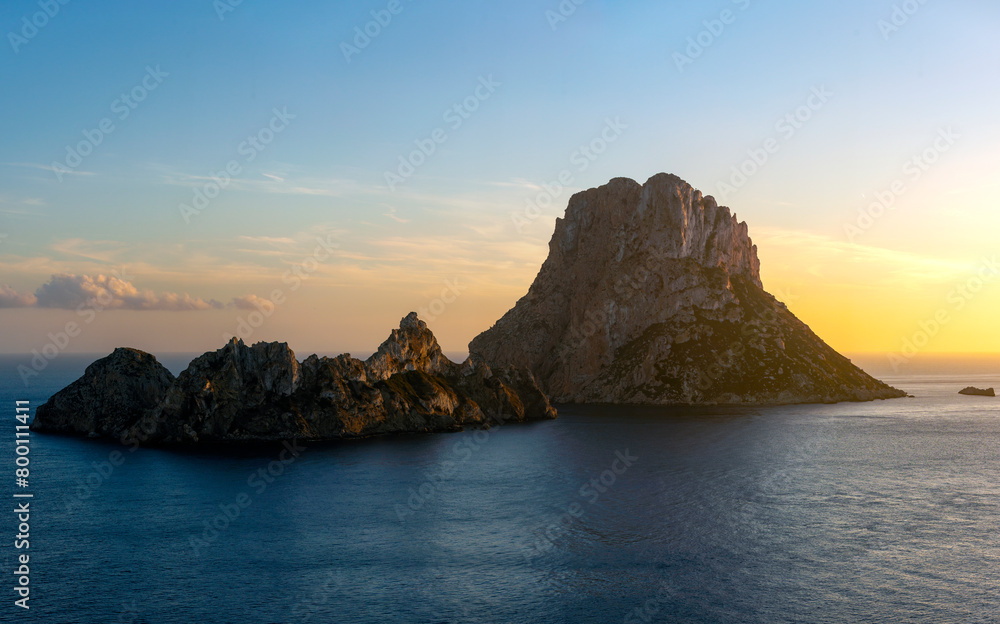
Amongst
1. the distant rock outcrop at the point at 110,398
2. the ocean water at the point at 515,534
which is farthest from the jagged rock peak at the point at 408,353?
the distant rock outcrop at the point at 110,398

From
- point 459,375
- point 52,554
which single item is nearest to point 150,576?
point 52,554

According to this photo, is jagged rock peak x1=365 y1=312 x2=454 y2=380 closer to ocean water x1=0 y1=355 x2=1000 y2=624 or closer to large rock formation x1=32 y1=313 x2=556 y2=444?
large rock formation x1=32 y1=313 x2=556 y2=444

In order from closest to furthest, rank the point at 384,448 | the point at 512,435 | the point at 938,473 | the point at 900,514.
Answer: the point at 900,514
the point at 938,473
the point at 384,448
the point at 512,435

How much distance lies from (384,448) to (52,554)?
7095cm

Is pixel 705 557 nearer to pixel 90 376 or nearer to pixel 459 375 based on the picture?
pixel 459 375

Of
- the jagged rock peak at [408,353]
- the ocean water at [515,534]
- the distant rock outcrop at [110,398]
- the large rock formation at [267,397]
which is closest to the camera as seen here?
the ocean water at [515,534]

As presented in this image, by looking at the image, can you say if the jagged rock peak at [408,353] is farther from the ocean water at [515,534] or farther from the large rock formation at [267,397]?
the ocean water at [515,534]

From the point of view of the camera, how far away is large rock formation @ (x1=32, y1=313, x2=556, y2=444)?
144250 millimetres

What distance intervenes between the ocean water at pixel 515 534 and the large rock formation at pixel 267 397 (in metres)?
11.5

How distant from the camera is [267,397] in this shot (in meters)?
148

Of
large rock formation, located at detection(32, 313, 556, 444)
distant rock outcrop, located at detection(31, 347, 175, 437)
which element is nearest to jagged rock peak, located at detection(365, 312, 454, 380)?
large rock formation, located at detection(32, 313, 556, 444)

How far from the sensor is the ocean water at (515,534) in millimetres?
59781

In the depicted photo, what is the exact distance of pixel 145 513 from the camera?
290 feet

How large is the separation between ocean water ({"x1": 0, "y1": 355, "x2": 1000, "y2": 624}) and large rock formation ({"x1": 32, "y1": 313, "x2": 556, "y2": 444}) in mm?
11501
